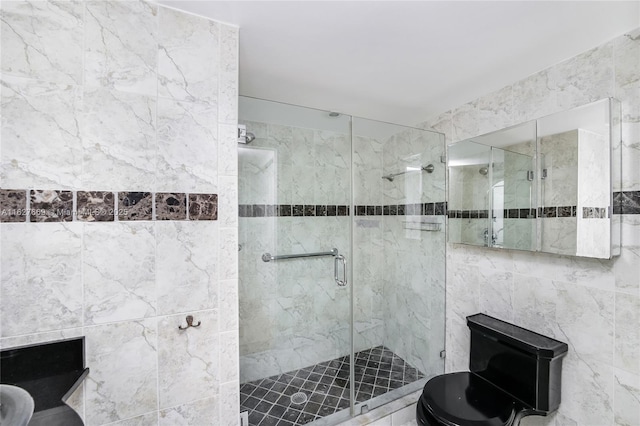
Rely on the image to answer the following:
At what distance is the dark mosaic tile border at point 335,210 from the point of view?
1.75 metres

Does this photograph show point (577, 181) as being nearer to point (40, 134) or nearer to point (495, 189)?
point (495, 189)

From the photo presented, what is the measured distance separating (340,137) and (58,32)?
4.93 ft

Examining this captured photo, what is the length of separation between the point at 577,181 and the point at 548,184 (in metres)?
0.13

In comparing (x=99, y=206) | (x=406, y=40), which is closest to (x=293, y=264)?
(x=99, y=206)

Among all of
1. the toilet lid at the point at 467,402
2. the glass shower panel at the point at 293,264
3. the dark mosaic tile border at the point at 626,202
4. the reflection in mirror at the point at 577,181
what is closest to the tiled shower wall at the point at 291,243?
the glass shower panel at the point at 293,264

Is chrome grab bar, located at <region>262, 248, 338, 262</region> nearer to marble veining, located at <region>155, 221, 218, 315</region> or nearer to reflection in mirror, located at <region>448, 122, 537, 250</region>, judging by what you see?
marble veining, located at <region>155, 221, 218, 315</region>

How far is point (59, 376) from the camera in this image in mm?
959

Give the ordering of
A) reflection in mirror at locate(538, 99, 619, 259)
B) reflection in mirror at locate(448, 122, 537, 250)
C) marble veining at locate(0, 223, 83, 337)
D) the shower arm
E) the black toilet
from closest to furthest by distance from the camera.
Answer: marble veining at locate(0, 223, 83, 337), reflection in mirror at locate(538, 99, 619, 259), the black toilet, reflection in mirror at locate(448, 122, 537, 250), the shower arm

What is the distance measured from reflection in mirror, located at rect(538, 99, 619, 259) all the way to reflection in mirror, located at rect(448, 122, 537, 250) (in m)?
0.07

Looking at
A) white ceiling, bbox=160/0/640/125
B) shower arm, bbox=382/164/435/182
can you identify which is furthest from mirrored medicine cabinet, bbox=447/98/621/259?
white ceiling, bbox=160/0/640/125

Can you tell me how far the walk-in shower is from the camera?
1.74 metres

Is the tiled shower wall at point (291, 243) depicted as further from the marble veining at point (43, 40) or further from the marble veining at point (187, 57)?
the marble veining at point (43, 40)

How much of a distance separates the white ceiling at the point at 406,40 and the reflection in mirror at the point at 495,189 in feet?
1.30

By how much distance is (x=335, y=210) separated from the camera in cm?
199
